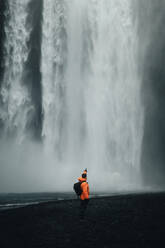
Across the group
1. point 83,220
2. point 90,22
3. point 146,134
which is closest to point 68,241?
point 83,220

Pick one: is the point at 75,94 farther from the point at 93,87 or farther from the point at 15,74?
the point at 15,74

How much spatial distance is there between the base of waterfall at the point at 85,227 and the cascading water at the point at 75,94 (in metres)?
13.1

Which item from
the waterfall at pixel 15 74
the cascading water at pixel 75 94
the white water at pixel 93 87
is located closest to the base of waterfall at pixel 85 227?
the cascading water at pixel 75 94

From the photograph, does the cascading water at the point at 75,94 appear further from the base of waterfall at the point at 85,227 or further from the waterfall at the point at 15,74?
the base of waterfall at the point at 85,227

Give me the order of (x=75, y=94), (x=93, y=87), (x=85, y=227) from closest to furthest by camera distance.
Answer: (x=85, y=227)
(x=75, y=94)
(x=93, y=87)

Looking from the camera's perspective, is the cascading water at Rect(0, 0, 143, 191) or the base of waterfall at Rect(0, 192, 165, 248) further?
the cascading water at Rect(0, 0, 143, 191)

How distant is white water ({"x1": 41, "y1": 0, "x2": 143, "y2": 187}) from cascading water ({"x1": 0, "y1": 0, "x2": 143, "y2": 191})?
0.36 feet

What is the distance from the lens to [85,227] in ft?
33.2

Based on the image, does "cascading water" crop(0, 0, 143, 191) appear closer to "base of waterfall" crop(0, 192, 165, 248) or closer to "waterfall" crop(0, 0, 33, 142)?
"waterfall" crop(0, 0, 33, 142)

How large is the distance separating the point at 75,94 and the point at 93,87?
2.68 metres

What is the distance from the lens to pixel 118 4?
139ft

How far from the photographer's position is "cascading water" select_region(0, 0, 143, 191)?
30281 mm

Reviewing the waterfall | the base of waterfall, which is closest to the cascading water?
the waterfall

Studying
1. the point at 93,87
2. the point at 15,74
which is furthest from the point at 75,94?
the point at 15,74
